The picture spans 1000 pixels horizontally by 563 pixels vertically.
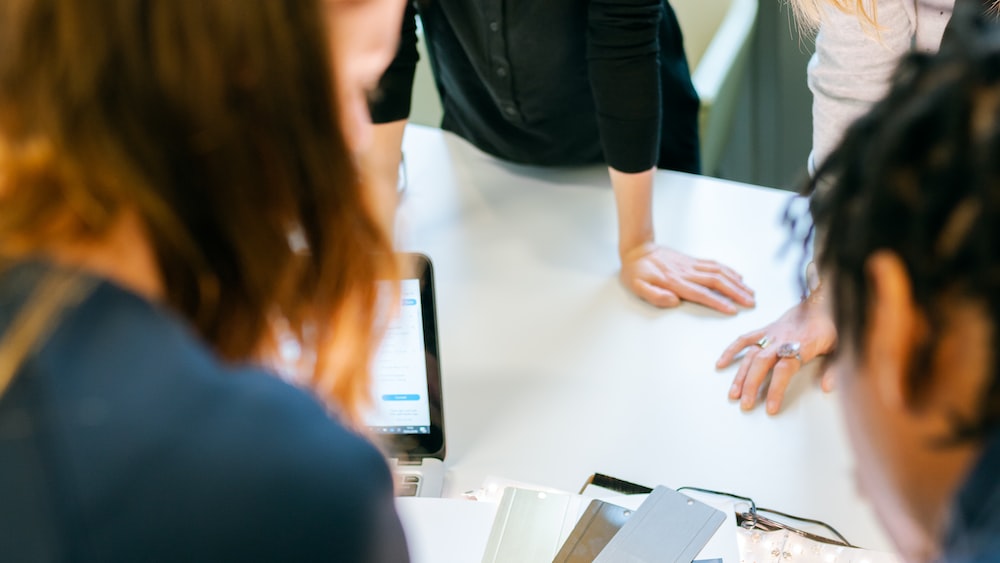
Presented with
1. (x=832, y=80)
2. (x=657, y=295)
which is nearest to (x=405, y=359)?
(x=657, y=295)

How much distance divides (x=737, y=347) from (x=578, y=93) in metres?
0.40

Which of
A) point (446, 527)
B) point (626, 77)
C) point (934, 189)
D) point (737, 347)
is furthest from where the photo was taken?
point (626, 77)

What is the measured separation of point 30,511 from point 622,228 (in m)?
0.88

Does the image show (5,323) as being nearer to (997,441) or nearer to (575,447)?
(997,441)

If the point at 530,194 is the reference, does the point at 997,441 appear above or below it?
above

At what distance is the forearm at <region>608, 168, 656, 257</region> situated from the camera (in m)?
1.16

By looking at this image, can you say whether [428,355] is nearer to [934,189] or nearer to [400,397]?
[400,397]

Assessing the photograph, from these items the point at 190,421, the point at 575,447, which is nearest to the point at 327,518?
the point at 190,421

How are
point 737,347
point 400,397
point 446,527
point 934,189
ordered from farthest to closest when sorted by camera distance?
point 737,347, point 400,397, point 446,527, point 934,189

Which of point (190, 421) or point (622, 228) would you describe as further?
point (622, 228)

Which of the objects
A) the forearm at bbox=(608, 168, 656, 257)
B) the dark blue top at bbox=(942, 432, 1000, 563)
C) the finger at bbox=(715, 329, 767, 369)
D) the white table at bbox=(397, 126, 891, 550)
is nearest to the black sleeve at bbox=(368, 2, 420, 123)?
the white table at bbox=(397, 126, 891, 550)

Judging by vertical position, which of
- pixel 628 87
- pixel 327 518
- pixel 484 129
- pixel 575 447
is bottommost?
pixel 575 447

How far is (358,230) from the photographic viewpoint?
0.50 meters

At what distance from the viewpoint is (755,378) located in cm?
97
